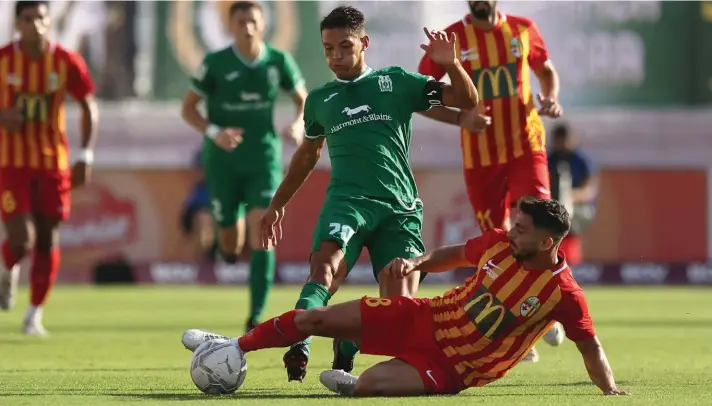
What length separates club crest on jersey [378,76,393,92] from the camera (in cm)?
A: 766

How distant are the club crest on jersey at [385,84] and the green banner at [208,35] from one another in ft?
65.4

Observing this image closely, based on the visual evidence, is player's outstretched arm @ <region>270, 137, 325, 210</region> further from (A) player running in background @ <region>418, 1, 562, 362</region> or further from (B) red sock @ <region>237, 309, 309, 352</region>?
(A) player running in background @ <region>418, 1, 562, 362</region>

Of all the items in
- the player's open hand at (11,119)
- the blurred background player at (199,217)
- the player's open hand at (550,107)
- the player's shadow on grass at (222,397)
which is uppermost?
the player's open hand at (550,107)

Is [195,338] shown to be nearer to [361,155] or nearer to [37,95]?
[361,155]

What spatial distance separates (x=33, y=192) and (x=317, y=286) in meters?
5.03

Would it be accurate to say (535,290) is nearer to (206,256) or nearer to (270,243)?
(270,243)

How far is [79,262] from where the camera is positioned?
80.3 feet

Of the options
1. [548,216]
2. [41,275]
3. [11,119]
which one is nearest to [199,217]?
[41,275]

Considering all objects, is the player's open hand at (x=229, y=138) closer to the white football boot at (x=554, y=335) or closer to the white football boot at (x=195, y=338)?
the white football boot at (x=554, y=335)

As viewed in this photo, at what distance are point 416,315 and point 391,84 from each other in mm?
1392

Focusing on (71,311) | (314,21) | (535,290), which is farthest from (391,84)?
(314,21)

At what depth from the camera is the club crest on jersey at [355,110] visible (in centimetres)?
761

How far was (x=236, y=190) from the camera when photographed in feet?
37.5

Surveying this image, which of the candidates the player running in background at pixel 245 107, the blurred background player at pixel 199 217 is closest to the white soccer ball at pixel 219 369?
the player running in background at pixel 245 107
